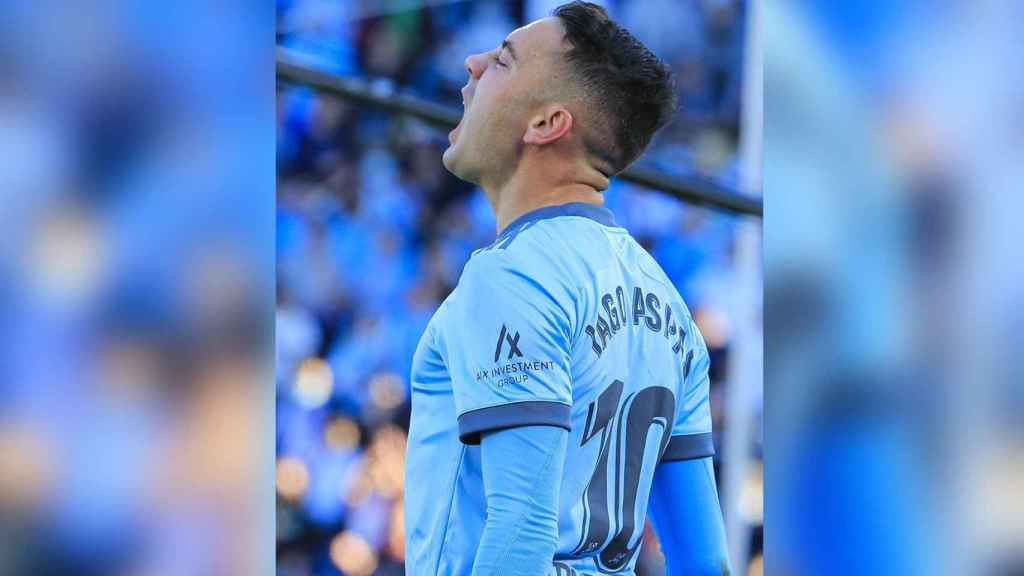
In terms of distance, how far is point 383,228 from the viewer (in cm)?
274

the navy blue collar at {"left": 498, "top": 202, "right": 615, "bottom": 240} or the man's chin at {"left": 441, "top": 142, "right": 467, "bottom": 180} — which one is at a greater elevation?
the man's chin at {"left": 441, "top": 142, "right": 467, "bottom": 180}

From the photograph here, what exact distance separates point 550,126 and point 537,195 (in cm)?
9

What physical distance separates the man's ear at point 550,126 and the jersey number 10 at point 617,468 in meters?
0.33

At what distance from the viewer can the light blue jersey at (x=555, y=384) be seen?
1.39 m

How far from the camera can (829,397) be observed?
2.59 m

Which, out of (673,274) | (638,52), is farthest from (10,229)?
(673,274)

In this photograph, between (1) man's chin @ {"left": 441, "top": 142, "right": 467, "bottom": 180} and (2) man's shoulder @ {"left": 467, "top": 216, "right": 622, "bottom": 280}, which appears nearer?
(2) man's shoulder @ {"left": 467, "top": 216, "right": 622, "bottom": 280}

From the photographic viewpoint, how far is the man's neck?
62.9 inches

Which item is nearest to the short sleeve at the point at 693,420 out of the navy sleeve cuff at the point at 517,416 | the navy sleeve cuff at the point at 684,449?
the navy sleeve cuff at the point at 684,449

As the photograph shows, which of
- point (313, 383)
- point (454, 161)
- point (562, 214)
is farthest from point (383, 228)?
point (562, 214)

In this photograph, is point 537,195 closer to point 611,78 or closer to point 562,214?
point 562,214

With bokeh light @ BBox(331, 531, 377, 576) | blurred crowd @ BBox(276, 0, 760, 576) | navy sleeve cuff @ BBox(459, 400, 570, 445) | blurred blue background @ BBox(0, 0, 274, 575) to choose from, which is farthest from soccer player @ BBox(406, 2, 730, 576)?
bokeh light @ BBox(331, 531, 377, 576)

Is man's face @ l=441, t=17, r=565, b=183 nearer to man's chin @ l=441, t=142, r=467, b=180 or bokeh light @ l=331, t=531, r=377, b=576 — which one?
man's chin @ l=441, t=142, r=467, b=180

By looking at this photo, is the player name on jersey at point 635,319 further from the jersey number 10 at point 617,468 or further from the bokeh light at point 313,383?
the bokeh light at point 313,383
